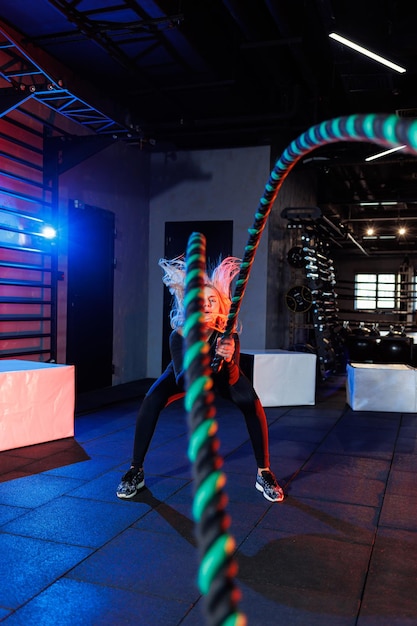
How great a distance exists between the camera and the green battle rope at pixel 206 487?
756mm

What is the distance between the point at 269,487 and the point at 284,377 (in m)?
3.27

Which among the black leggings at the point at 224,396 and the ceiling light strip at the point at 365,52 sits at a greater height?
the ceiling light strip at the point at 365,52

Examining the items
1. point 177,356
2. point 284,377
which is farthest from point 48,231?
point 177,356

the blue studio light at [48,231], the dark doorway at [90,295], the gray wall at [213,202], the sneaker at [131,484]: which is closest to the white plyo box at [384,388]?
the gray wall at [213,202]

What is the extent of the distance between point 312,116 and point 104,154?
3044 mm

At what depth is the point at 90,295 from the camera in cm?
755

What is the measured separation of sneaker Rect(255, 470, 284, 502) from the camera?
340 centimetres

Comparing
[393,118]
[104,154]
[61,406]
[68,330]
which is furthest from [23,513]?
[104,154]

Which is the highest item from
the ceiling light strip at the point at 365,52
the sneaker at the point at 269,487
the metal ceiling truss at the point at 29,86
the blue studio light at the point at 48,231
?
the ceiling light strip at the point at 365,52

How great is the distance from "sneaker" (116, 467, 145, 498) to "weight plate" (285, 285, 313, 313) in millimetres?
6101

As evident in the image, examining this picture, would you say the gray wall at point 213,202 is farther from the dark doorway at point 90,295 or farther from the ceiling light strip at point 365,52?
the ceiling light strip at point 365,52

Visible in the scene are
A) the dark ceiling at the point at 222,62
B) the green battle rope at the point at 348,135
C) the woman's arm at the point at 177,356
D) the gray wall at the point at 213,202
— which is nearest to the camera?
the green battle rope at the point at 348,135

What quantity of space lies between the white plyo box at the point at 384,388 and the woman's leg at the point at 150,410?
3.55 m

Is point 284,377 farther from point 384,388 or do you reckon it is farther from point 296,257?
point 296,257
